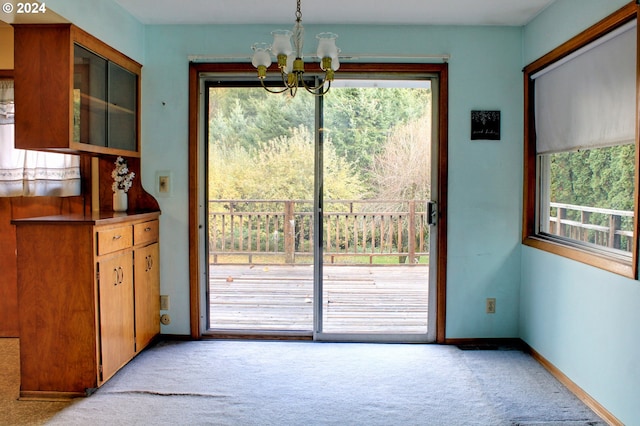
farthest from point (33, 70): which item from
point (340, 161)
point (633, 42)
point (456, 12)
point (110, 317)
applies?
point (633, 42)

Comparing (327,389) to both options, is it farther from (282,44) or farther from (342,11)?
(342,11)

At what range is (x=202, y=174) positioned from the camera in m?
3.47

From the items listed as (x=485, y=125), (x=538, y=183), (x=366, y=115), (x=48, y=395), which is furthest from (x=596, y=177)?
(x=48, y=395)

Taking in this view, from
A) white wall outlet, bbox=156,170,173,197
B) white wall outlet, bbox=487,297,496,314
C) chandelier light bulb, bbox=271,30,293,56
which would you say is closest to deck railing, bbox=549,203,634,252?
white wall outlet, bbox=487,297,496,314

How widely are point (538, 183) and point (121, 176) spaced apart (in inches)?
125

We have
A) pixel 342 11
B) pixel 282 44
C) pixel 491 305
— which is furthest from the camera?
pixel 491 305

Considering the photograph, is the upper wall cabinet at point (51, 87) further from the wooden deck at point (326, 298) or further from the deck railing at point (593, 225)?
the deck railing at point (593, 225)

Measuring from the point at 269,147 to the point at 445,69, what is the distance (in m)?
1.51

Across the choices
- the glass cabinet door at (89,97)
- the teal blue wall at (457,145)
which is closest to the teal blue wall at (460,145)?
the teal blue wall at (457,145)

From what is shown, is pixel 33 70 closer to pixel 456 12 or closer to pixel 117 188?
pixel 117 188

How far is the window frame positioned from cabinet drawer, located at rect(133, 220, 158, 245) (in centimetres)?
285

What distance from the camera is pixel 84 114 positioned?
2.66 metres

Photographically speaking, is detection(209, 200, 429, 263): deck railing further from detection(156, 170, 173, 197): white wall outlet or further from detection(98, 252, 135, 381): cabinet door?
detection(98, 252, 135, 381): cabinet door

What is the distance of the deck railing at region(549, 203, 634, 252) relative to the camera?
236 centimetres
